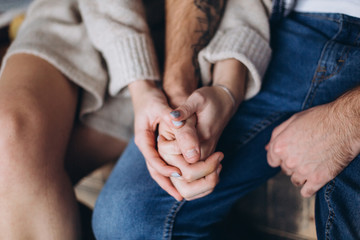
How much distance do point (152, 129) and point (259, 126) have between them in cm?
29

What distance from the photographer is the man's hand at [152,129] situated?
0.61 m

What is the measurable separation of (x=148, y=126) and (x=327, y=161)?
41cm

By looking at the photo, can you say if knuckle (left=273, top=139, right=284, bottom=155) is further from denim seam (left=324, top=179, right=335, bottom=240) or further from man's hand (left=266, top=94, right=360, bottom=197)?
denim seam (left=324, top=179, right=335, bottom=240)

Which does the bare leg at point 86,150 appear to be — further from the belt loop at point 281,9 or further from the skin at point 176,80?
the belt loop at point 281,9

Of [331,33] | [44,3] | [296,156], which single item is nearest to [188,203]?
[296,156]

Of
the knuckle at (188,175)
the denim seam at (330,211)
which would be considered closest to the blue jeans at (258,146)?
the denim seam at (330,211)

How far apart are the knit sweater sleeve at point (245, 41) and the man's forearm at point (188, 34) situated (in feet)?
0.09

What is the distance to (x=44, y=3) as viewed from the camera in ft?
2.64

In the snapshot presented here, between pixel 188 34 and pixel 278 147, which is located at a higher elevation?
pixel 188 34

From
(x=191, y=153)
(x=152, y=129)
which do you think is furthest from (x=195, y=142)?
(x=152, y=129)

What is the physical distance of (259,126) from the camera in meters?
0.74

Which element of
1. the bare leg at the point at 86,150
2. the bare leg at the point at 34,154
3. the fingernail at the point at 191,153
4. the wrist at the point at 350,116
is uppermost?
the wrist at the point at 350,116

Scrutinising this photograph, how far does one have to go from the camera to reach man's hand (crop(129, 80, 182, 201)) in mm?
606

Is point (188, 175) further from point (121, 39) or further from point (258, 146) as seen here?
point (121, 39)
